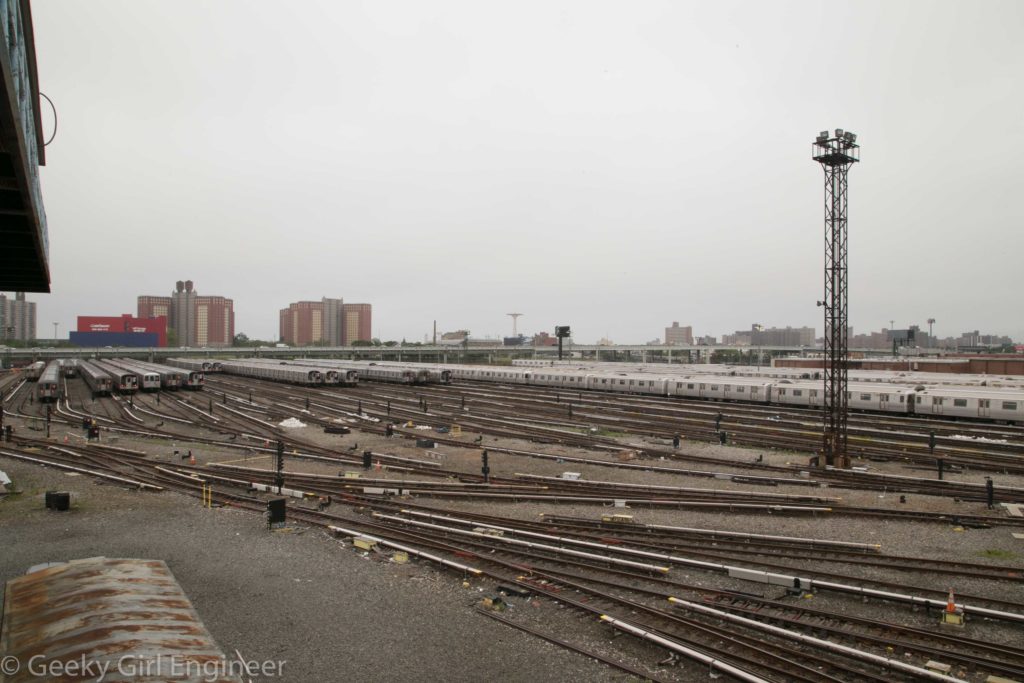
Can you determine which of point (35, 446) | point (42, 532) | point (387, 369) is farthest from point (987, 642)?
point (387, 369)

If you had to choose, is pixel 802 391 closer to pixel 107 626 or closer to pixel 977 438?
pixel 977 438

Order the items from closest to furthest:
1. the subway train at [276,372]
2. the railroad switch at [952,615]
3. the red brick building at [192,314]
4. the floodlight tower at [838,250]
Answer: the railroad switch at [952,615], the floodlight tower at [838,250], the subway train at [276,372], the red brick building at [192,314]

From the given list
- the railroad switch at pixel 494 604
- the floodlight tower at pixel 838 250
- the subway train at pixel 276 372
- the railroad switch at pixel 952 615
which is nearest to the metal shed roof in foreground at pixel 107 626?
the railroad switch at pixel 494 604

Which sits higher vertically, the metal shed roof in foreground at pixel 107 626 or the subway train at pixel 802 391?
the subway train at pixel 802 391

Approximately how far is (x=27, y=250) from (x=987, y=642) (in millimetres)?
19054

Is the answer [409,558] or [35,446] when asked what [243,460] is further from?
[409,558]

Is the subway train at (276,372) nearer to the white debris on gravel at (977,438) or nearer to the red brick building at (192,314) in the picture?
the white debris on gravel at (977,438)

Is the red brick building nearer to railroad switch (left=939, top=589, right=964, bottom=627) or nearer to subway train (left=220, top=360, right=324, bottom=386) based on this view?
subway train (left=220, top=360, right=324, bottom=386)

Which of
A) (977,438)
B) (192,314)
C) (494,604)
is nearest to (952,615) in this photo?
(494,604)

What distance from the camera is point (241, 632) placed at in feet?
34.8

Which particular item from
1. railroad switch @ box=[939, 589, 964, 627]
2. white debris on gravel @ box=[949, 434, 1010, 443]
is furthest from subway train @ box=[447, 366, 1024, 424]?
railroad switch @ box=[939, 589, 964, 627]

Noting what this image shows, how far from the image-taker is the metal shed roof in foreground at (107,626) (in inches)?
A: 281

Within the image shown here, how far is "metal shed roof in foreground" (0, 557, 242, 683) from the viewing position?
7.15 m

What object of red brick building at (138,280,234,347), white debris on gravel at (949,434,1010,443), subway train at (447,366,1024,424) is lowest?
A: white debris on gravel at (949,434,1010,443)
